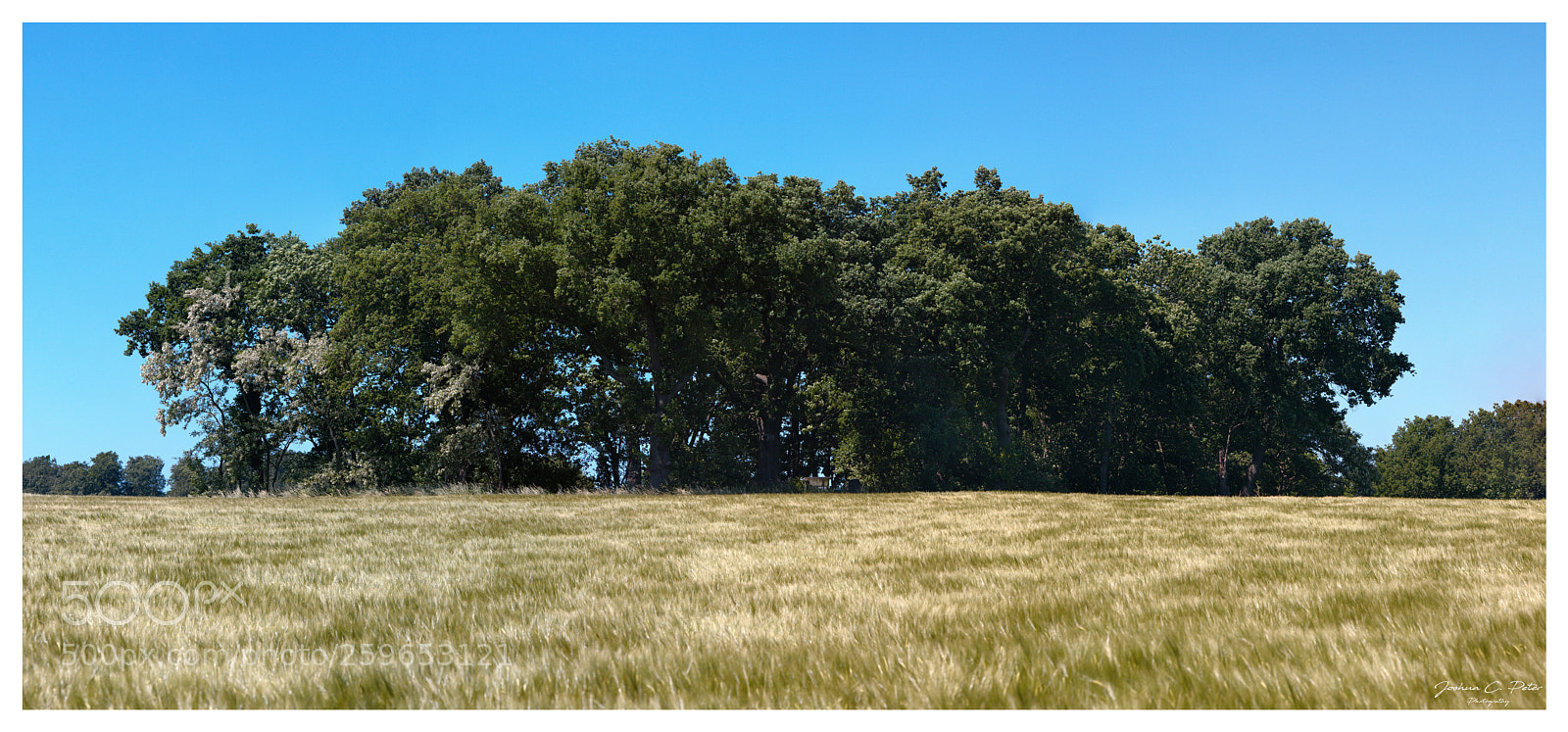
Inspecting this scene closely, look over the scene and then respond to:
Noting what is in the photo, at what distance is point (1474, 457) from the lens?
298 ft

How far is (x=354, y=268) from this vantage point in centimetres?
3647

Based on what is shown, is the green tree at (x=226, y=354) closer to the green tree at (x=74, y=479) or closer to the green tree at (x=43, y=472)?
the green tree at (x=74, y=479)

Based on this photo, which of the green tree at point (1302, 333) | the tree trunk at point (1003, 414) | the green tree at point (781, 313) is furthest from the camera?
the green tree at point (1302, 333)

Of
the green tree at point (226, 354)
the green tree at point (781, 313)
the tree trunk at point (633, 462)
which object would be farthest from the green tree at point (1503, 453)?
the green tree at point (226, 354)

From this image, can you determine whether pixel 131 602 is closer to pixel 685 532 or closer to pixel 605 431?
pixel 685 532

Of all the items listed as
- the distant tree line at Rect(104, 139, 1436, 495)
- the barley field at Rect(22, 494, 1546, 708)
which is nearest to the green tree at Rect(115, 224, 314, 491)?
the distant tree line at Rect(104, 139, 1436, 495)

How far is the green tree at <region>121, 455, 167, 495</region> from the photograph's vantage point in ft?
389

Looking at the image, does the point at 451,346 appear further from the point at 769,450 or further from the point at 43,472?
the point at 43,472

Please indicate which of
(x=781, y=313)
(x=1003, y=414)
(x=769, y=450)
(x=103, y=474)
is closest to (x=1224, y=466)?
(x=1003, y=414)

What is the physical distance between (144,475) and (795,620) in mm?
145381

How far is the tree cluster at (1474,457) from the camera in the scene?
80.8 metres

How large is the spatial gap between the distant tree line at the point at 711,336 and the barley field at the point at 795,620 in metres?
20.9

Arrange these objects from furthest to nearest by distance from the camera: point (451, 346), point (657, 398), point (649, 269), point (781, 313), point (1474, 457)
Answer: point (1474, 457) → point (781, 313) → point (451, 346) → point (657, 398) → point (649, 269)

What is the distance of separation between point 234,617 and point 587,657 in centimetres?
Answer: 340
